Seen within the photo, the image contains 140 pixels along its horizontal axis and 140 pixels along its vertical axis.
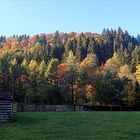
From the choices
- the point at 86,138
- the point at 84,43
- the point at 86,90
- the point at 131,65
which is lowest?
the point at 86,138

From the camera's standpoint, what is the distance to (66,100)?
116562 mm

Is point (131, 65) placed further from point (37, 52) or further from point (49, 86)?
point (49, 86)

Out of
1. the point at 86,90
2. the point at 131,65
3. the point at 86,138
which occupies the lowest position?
the point at 86,138

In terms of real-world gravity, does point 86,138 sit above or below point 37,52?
below

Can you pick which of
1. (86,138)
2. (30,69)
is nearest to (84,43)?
(30,69)

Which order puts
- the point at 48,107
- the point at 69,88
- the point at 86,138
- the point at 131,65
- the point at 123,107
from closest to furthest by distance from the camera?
the point at 86,138 → the point at 48,107 → the point at 123,107 → the point at 69,88 → the point at 131,65

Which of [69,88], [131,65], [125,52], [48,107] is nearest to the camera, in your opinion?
[48,107]

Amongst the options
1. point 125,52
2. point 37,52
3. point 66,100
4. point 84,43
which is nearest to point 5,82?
point 66,100

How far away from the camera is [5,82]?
11462 cm

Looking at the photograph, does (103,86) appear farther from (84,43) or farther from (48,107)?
(84,43)

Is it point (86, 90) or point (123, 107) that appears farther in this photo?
point (86, 90)

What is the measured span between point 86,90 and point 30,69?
18.4 meters

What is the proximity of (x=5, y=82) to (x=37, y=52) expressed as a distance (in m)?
62.9

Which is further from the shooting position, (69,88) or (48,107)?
(69,88)
